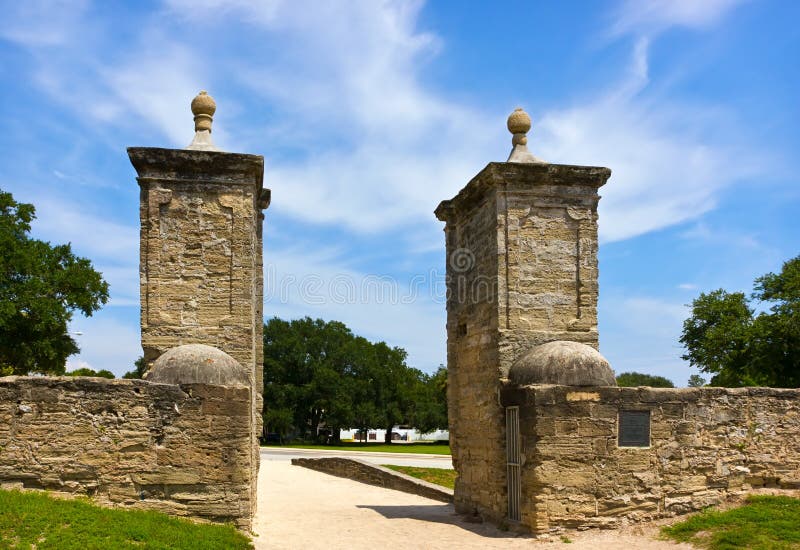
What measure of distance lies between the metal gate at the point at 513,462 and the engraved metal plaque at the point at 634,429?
137 cm

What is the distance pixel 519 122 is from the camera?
1216 cm

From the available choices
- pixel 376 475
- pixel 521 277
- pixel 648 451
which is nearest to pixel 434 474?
pixel 376 475

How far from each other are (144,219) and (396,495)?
8.14 meters

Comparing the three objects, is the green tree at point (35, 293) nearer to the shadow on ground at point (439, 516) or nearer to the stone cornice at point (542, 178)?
the shadow on ground at point (439, 516)

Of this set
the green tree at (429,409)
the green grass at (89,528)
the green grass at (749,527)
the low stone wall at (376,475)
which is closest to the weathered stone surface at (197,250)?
the green grass at (89,528)

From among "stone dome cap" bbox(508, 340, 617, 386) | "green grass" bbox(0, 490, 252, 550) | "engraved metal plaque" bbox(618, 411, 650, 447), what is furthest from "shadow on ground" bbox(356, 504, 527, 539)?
"green grass" bbox(0, 490, 252, 550)

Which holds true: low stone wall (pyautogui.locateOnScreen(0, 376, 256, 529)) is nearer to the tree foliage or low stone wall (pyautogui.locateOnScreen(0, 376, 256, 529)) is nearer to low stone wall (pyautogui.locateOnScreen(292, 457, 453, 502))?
low stone wall (pyautogui.locateOnScreen(292, 457, 453, 502))

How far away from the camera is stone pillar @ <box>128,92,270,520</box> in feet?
35.1

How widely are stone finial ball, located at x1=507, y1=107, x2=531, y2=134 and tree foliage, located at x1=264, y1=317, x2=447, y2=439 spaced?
32277 mm

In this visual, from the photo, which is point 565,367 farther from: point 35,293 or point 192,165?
point 35,293

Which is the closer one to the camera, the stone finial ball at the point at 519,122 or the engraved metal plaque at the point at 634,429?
the engraved metal plaque at the point at 634,429

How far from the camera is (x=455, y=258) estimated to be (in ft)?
42.8

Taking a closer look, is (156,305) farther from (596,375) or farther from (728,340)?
(728,340)

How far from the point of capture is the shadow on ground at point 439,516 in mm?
10516
